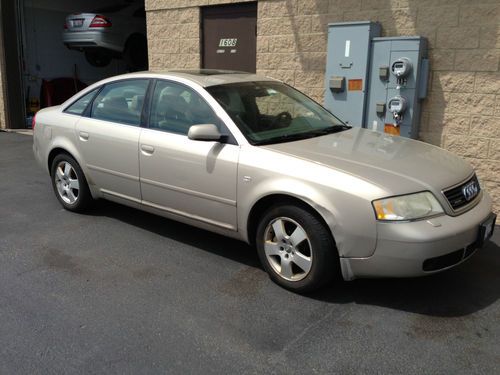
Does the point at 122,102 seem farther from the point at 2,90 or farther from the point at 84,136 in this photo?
the point at 2,90

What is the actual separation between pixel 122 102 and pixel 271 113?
152 cm

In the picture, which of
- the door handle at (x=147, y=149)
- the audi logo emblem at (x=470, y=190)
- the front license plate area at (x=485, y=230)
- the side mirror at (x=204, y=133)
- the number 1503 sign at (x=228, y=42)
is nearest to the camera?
the front license plate area at (x=485, y=230)

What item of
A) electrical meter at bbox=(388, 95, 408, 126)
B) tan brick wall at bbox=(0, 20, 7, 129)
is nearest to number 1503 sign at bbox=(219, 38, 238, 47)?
electrical meter at bbox=(388, 95, 408, 126)

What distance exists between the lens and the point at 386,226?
127 inches

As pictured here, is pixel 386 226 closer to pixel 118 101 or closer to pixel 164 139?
pixel 164 139

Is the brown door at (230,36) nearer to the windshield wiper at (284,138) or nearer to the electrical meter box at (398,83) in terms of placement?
the electrical meter box at (398,83)

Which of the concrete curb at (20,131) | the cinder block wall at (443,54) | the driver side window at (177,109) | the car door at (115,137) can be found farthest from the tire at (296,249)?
the concrete curb at (20,131)

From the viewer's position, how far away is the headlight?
3.23m

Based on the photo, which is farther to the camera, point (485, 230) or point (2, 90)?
point (2, 90)

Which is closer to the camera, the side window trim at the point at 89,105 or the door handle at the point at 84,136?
the door handle at the point at 84,136

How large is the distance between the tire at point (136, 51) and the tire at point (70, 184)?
715 centimetres

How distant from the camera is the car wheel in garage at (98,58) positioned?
12.8 m

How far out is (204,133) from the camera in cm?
388

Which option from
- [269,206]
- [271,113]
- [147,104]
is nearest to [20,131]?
[147,104]
